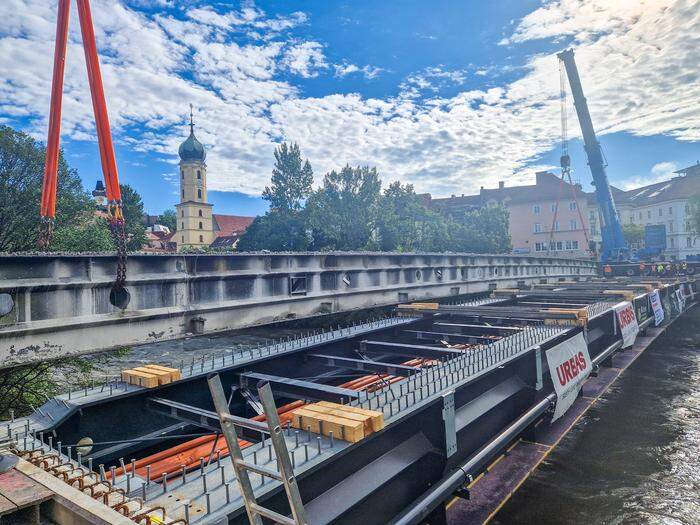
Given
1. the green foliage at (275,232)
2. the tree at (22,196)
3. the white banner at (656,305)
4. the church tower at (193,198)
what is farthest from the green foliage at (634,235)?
the tree at (22,196)

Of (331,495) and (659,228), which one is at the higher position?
(659,228)

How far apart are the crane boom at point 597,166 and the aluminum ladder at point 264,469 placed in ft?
112

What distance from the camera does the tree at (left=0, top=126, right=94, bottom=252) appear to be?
19000 millimetres

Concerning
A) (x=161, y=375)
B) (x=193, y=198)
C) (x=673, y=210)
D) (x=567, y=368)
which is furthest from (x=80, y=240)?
(x=673, y=210)

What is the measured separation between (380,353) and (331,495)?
380 centimetres

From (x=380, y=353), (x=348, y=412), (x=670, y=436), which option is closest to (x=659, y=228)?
(x=670, y=436)

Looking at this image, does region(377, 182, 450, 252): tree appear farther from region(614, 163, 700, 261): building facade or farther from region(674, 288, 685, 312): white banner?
region(614, 163, 700, 261): building facade

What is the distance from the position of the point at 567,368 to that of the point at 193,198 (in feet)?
256

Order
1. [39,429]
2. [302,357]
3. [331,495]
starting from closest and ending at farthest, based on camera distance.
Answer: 1. [331,495]
2. [39,429]
3. [302,357]

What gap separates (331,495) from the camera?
2703 mm

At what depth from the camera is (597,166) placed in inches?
1184

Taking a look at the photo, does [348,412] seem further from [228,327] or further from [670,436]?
[228,327]

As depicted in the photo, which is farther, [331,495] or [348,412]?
[348,412]

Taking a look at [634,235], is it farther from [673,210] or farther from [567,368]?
Answer: [567,368]
